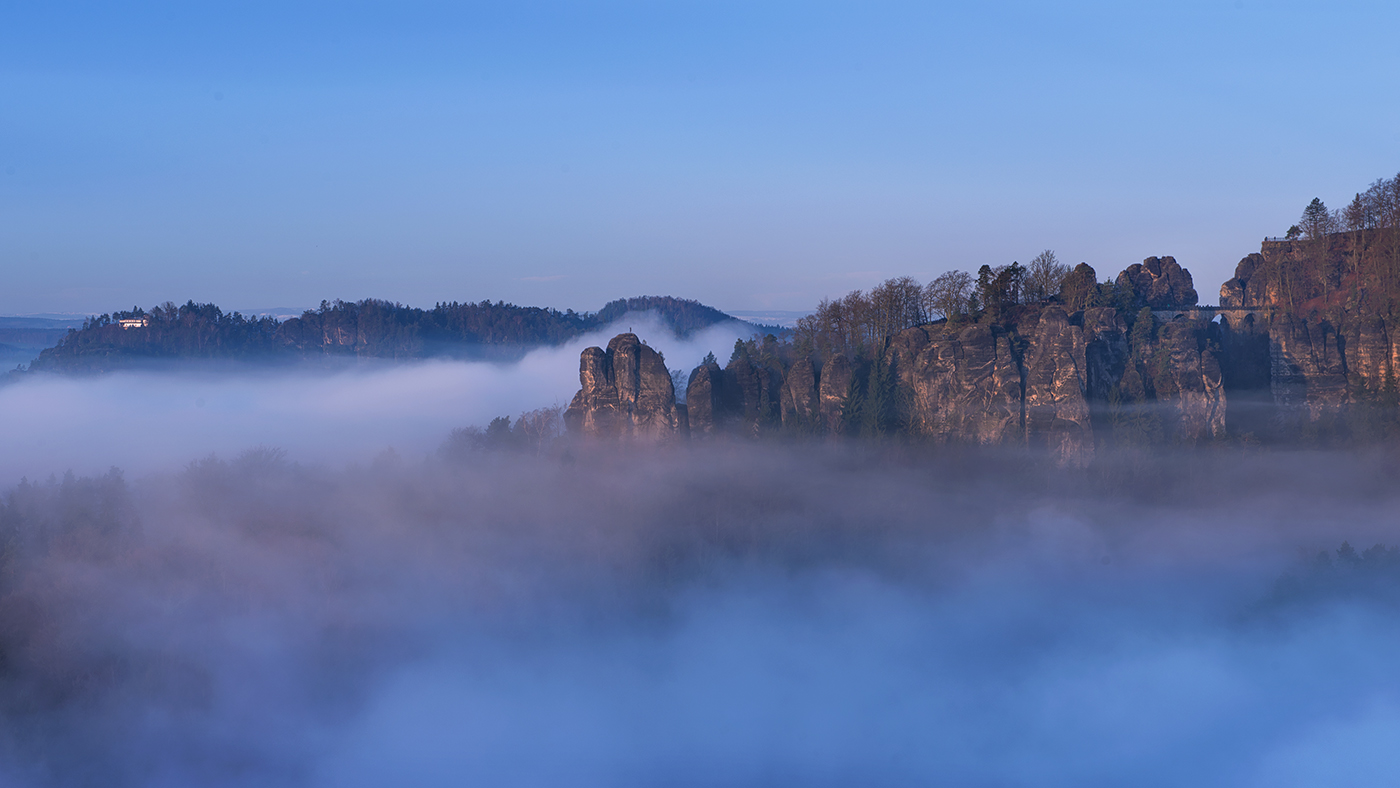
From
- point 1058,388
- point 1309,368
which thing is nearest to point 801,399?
point 1058,388

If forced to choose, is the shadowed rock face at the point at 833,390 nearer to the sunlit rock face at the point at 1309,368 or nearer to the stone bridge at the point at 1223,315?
the stone bridge at the point at 1223,315

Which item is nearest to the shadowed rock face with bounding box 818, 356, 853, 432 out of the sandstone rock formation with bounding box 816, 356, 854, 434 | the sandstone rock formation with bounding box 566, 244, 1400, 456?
the sandstone rock formation with bounding box 816, 356, 854, 434

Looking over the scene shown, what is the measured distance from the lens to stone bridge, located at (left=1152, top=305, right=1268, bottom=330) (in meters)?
79.4

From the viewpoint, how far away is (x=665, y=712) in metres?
99.6

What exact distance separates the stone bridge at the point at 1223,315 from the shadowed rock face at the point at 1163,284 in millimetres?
1015

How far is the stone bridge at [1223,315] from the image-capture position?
7938 cm

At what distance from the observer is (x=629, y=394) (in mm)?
90750

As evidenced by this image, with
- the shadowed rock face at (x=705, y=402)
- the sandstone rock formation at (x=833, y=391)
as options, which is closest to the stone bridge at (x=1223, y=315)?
the sandstone rock formation at (x=833, y=391)

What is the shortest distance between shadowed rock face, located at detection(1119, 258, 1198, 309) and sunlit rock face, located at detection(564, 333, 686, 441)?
146ft

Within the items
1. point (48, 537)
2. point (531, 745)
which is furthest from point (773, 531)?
point (48, 537)

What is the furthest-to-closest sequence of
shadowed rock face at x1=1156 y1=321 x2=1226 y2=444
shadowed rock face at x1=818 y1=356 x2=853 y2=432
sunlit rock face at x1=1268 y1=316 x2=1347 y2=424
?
shadowed rock face at x1=818 y1=356 x2=853 y2=432 → sunlit rock face at x1=1268 y1=316 x2=1347 y2=424 → shadowed rock face at x1=1156 y1=321 x2=1226 y2=444

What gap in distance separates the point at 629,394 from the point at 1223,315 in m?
57.2

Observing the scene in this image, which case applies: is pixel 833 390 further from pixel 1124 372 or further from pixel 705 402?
pixel 1124 372

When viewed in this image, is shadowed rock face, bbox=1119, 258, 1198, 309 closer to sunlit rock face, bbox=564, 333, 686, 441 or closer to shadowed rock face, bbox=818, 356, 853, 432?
shadowed rock face, bbox=818, 356, 853, 432
